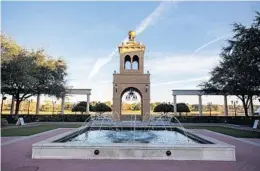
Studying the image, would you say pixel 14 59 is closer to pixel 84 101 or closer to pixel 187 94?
pixel 84 101

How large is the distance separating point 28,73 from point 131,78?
34.3 ft

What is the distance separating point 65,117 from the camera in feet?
86.4

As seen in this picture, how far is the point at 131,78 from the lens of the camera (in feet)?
81.8

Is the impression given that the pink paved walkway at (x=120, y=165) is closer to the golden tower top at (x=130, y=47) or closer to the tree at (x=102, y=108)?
the golden tower top at (x=130, y=47)

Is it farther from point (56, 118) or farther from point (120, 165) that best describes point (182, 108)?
point (120, 165)

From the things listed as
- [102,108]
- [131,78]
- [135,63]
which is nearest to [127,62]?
[135,63]

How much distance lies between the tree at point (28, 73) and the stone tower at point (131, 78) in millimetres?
6485

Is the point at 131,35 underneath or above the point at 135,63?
above

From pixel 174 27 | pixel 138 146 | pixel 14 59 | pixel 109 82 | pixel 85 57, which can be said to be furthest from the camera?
pixel 109 82

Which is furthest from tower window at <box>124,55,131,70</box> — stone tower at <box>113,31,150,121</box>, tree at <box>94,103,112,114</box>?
tree at <box>94,103,112,114</box>

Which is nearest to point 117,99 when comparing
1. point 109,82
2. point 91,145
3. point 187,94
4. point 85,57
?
point 109,82

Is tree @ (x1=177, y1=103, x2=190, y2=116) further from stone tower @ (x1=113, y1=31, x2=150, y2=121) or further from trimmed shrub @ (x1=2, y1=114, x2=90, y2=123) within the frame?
trimmed shrub @ (x1=2, y1=114, x2=90, y2=123)

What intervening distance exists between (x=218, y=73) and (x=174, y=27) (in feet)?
38.9

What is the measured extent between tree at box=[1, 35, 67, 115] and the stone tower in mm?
6485
